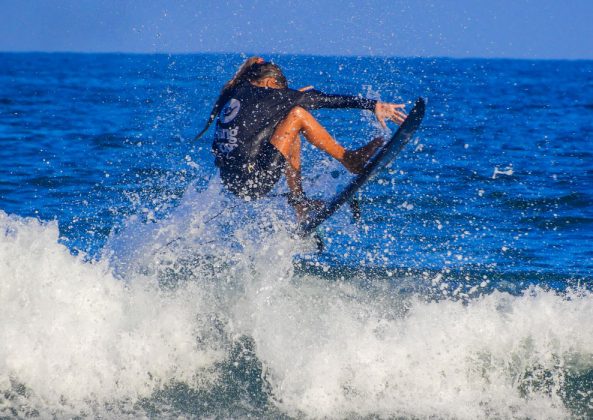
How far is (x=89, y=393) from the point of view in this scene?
5574mm

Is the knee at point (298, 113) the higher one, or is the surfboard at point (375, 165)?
the knee at point (298, 113)

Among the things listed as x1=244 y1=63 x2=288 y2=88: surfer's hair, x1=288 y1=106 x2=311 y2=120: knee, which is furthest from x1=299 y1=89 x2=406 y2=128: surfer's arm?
x1=244 y1=63 x2=288 y2=88: surfer's hair

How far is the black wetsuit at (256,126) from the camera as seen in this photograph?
21.2ft

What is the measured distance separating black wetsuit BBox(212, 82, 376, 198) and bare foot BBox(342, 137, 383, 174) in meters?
0.39

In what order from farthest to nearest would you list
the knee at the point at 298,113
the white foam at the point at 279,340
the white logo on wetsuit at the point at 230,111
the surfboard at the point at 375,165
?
the white logo on wetsuit at the point at 230,111
the knee at the point at 298,113
the surfboard at the point at 375,165
the white foam at the point at 279,340

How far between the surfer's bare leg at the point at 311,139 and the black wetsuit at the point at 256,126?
0.05 m

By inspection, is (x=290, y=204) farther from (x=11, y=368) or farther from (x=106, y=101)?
(x=106, y=101)

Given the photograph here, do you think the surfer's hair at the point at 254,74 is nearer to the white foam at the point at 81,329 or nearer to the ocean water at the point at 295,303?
the ocean water at the point at 295,303

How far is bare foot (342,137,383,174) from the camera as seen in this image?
652cm

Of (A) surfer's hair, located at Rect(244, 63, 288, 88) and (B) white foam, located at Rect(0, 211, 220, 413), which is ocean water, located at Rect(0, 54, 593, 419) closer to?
(B) white foam, located at Rect(0, 211, 220, 413)

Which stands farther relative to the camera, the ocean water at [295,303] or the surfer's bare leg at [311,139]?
the surfer's bare leg at [311,139]

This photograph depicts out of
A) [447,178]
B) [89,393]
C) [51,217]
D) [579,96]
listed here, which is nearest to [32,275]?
[89,393]

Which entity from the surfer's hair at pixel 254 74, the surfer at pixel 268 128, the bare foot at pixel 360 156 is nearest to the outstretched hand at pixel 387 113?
the surfer at pixel 268 128

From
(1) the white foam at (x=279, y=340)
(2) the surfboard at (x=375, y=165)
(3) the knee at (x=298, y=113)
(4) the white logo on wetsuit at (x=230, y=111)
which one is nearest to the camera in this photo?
(1) the white foam at (x=279, y=340)
